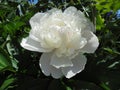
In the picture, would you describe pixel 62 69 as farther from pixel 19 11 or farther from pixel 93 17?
pixel 19 11

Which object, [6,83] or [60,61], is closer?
[60,61]

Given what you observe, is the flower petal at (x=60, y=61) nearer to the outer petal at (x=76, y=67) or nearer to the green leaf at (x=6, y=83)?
the outer petal at (x=76, y=67)

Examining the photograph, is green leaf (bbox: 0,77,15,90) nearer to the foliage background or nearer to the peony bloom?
the foliage background

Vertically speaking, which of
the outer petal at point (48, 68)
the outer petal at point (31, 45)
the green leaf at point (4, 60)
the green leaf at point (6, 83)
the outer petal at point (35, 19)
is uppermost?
the outer petal at point (35, 19)

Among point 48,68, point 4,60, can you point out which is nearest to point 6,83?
point 4,60

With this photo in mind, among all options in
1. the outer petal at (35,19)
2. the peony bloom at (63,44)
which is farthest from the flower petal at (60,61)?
the outer petal at (35,19)

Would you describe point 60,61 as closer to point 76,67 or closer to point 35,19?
point 76,67
